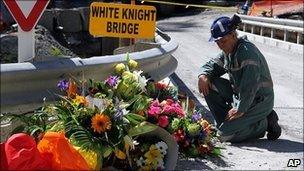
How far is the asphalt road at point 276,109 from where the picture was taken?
5.04m

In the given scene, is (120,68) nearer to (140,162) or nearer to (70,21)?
(140,162)

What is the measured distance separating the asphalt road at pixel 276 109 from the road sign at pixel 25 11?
159 centimetres

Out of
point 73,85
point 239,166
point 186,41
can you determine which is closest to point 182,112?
point 239,166

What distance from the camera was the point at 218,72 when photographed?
6.10 metres

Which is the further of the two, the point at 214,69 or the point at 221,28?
the point at 214,69

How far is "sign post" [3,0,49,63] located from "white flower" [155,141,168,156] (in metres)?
1.23

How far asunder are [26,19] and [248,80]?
210 centimetres

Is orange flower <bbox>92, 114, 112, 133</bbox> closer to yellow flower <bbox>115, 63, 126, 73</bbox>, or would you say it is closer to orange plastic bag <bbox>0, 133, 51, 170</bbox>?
orange plastic bag <bbox>0, 133, 51, 170</bbox>

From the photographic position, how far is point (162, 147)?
4383 millimetres

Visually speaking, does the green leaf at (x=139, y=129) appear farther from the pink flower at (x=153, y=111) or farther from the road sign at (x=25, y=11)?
the road sign at (x=25, y=11)

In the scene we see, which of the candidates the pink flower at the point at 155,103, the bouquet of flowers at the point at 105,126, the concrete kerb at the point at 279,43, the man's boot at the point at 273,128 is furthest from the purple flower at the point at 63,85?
the concrete kerb at the point at 279,43

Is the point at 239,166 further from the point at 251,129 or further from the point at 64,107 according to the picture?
the point at 64,107

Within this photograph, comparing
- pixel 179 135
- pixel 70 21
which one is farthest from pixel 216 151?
pixel 70 21

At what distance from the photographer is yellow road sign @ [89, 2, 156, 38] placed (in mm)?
6789
